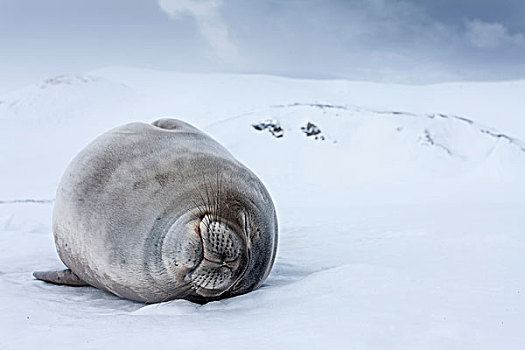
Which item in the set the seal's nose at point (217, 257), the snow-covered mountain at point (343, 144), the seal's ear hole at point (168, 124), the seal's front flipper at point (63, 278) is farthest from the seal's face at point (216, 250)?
the snow-covered mountain at point (343, 144)

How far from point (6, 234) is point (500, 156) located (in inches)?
374

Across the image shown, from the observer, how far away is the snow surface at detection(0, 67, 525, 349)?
158 centimetres

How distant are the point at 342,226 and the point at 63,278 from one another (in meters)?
2.74

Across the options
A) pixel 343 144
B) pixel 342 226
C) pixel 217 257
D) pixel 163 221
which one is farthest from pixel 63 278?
pixel 343 144

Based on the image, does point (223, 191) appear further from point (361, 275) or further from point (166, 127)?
point (166, 127)

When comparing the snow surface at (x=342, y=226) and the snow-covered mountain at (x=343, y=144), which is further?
the snow-covered mountain at (x=343, y=144)

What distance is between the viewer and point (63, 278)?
2889mm

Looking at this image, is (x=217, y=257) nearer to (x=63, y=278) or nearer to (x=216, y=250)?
(x=216, y=250)

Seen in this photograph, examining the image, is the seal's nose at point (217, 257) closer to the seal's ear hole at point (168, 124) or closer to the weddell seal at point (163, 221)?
the weddell seal at point (163, 221)

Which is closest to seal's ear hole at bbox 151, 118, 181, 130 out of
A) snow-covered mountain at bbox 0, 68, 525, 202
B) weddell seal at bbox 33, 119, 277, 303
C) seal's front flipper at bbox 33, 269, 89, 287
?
weddell seal at bbox 33, 119, 277, 303

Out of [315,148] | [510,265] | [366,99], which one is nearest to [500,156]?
[315,148]

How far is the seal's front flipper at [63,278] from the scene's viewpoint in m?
2.84

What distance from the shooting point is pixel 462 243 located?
3.45 metres

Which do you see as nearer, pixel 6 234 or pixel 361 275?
pixel 361 275
